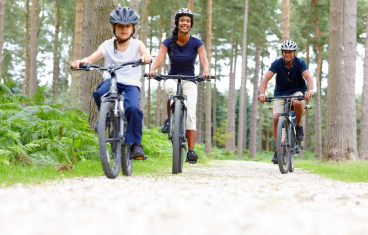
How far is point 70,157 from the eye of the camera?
19.1ft

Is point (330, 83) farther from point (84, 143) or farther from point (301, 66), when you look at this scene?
point (84, 143)

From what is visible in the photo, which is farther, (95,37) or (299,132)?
(299,132)

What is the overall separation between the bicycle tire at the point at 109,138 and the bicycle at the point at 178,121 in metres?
1.15

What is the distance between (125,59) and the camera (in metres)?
5.04

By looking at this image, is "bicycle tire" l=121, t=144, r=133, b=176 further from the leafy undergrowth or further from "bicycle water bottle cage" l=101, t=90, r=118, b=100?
the leafy undergrowth

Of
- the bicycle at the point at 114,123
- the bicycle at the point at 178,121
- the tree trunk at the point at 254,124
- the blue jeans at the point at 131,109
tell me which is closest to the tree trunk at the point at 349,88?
the bicycle at the point at 178,121

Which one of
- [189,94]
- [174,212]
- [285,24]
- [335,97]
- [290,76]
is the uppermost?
[285,24]

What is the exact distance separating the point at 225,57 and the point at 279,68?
1034 inches

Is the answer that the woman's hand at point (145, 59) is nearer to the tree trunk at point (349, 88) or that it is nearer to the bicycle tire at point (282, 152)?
the bicycle tire at point (282, 152)

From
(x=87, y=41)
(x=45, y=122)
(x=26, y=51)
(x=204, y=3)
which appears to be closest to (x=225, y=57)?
(x=204, y=3)

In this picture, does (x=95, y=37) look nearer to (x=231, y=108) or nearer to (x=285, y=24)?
(x=285, y=24)

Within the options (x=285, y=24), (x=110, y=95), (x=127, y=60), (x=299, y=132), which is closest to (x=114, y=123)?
(x=110, y=95)

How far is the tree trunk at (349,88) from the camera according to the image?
420 inches

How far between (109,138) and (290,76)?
13.8 ft
